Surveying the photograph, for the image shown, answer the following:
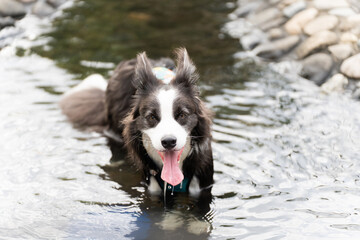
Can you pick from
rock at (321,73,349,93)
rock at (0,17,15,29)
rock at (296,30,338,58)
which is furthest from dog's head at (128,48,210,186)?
rock at (0,17,15,29)

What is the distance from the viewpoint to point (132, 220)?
15.3ft

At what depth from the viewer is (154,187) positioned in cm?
498

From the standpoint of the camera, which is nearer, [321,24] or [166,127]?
[166,127]

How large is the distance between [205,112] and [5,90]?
348 cm

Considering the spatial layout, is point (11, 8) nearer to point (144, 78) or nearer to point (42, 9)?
point (42, 9)

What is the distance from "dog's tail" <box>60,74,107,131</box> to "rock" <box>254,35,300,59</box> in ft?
8.55

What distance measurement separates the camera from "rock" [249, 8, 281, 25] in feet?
29.6

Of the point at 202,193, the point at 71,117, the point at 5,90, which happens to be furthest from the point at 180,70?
the point at 5,90

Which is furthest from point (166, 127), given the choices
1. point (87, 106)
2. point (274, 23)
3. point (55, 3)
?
point (55, 3)

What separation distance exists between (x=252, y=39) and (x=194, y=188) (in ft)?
13.6

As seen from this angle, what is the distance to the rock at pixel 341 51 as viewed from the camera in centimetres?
745

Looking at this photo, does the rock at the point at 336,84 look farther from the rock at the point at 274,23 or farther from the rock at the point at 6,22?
the rock at the point at 6,22

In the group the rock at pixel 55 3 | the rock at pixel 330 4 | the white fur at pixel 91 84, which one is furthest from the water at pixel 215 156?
the rock at pixel 55 3

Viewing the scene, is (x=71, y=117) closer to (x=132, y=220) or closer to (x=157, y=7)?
(x=132, y=220)
